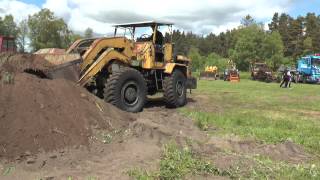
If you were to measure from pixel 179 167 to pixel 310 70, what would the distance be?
141 feet

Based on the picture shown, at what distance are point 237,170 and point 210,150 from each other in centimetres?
165

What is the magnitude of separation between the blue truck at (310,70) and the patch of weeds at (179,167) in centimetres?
4170

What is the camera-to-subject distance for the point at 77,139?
9.05 metres

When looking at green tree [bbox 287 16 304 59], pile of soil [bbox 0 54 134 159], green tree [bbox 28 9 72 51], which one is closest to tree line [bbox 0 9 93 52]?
green tree [bbox 28 9 72 51]

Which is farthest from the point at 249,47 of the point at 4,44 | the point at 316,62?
the point at 4,44

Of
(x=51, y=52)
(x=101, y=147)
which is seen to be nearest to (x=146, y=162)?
(x=101, y=147)

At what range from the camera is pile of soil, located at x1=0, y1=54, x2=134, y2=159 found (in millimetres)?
8375

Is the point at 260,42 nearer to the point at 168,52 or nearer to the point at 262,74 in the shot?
the point at 262,74

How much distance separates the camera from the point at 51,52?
1434 cm

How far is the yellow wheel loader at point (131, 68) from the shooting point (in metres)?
14.5

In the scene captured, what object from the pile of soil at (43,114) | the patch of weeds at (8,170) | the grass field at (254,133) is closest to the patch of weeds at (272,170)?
the grass field at (254,133)

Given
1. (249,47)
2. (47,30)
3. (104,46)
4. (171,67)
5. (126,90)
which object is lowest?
(126,90)

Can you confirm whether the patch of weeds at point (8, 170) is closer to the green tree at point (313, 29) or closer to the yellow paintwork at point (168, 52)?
the yellow paintwork at point (168, 52)

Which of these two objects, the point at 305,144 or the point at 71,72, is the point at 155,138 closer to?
the point at 305,144
